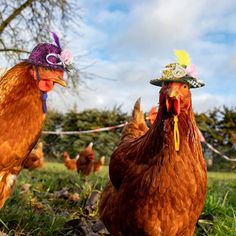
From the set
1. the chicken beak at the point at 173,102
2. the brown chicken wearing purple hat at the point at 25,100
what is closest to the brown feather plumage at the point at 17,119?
the brown chicken wearing purple hat at the point at 25,100

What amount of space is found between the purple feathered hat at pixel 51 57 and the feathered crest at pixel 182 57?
0.91m

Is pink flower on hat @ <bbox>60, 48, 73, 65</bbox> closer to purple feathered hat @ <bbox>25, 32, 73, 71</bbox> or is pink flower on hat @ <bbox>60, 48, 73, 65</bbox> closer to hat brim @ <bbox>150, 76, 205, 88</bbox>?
purple feathered hat @ <bbox>25, 32, 73, 71</bbox>

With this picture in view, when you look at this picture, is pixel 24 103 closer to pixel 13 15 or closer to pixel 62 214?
pixel 62 214

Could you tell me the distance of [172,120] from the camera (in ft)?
9.91

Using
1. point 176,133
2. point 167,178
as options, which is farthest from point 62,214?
point 176,133

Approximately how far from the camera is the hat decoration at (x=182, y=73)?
2.99 m

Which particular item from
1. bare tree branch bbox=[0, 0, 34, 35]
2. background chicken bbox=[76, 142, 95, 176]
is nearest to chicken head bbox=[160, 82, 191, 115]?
background chicken bbox=[76, 142, 95, 176]

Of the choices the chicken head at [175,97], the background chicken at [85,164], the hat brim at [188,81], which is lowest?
the background chicken at [85,164]

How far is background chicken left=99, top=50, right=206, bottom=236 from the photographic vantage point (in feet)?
9.81

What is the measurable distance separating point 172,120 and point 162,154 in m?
0.27

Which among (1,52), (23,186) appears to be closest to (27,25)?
(1,52)

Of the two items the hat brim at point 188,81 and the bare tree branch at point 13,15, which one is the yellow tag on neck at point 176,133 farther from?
the bare tree branch at point 13,15

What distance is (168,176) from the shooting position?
3.00 meters

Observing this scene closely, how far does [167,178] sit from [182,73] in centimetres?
79
